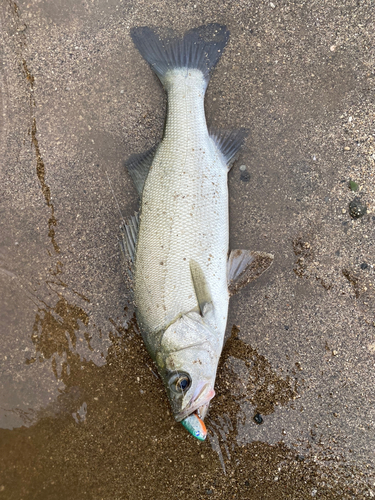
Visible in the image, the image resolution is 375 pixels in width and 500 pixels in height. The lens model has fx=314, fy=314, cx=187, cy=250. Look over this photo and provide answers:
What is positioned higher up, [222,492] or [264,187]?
[264,187]

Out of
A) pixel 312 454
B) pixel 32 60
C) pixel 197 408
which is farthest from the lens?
pixel 32 60

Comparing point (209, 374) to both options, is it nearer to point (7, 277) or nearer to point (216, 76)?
point (7, 277)

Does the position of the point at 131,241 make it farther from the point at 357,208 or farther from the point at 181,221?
the point at 357,208

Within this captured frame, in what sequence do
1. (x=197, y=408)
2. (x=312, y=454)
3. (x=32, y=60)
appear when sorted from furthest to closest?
(x=32, y=60) → (x=312, y=454) → (x=197, y=408)

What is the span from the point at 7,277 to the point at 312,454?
3008 mm

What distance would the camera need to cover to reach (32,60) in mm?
2773

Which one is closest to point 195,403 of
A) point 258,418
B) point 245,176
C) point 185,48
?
point 258,418

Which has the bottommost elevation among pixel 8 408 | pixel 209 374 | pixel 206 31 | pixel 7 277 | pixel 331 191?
pixel 8 408

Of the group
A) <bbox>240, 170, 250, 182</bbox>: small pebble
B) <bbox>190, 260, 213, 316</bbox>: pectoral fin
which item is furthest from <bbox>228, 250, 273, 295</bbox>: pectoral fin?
<bbox>240, 170, 250, 182</bbox>: small pebble

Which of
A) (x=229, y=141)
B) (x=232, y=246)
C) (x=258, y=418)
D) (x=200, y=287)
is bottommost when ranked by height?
(x=258, y=418)

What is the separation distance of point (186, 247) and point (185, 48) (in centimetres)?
170

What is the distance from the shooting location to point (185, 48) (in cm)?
263

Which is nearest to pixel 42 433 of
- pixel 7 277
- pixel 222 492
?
pixel 7 277

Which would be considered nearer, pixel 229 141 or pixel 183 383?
pixel 183 383
